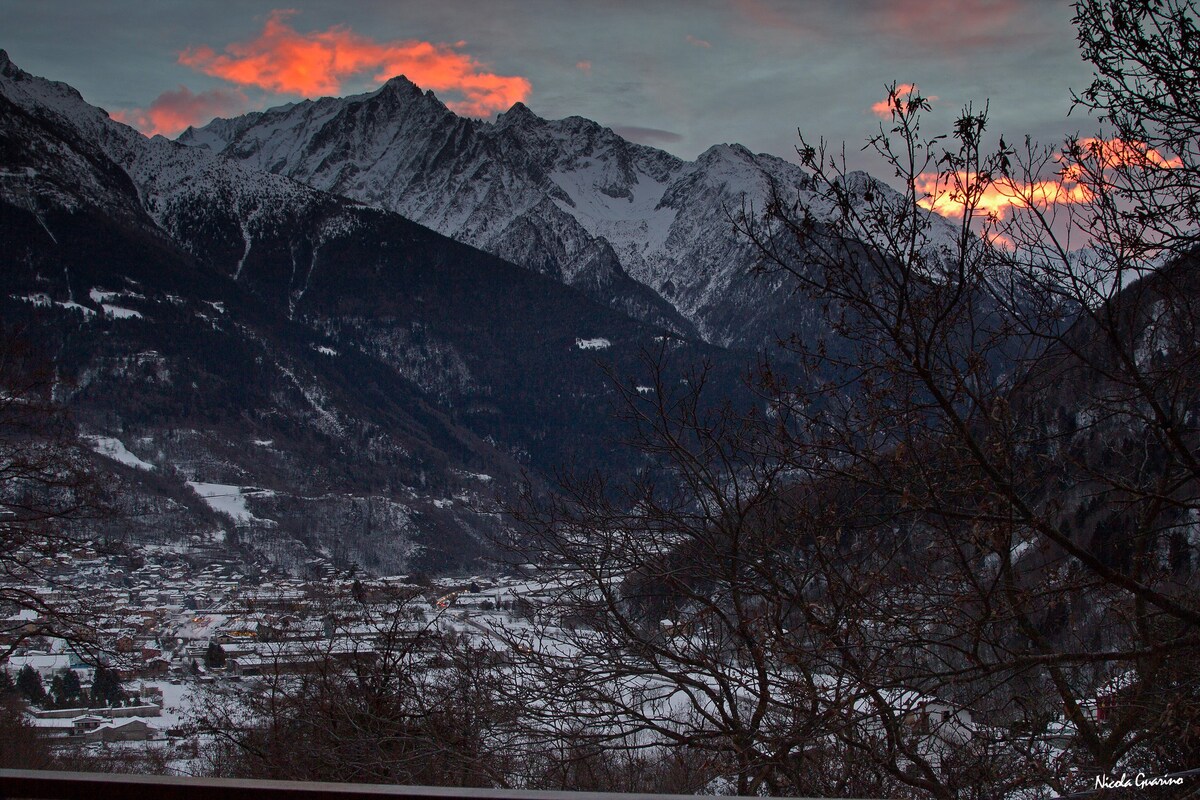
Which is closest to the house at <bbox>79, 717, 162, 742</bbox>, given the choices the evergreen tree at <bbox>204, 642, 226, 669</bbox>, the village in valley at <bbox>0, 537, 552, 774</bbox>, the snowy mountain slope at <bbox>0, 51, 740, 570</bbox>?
the village in valley at <bbox>0, 537, 552, 774</bbox>

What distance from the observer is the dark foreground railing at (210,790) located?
2404mm

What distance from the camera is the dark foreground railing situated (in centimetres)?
240

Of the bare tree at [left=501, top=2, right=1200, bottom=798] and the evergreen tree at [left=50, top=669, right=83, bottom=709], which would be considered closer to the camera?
the bare tree at [left=501, top=2, right=1200, bottom=798]

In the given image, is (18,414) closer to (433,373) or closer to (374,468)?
(374,468)

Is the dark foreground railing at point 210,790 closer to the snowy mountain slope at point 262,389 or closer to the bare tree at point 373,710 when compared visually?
the bare tree at point 373,710

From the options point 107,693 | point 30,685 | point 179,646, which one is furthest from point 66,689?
point 179,646

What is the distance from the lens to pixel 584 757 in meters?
6.53

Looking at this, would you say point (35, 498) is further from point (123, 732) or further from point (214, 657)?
point (214, 657)

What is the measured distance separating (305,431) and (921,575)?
453ft

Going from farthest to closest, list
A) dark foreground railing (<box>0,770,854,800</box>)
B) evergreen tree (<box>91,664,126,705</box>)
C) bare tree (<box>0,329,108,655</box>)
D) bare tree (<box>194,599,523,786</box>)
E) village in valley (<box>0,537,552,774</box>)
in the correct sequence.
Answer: evergreen tree (<box>91,664,126,705</box>) → village in valley (<box>0,537,552,774</box>) → bare tree (<box>0,329,108,655</box>) → bare tree (<box>194,599,523,786</box>) → dark foreground railing (<box>0,770,854,800</box>)

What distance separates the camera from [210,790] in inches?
98.7

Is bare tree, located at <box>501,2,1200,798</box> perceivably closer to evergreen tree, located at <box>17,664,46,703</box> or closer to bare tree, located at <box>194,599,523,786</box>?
bare tree, located at <box>194,599,523,786</box>

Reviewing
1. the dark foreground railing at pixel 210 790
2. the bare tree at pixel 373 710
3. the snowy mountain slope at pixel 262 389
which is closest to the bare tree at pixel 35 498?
the bare tree at pixel 373 710

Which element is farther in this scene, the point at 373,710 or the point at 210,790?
the point at 373,710
